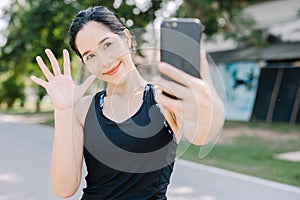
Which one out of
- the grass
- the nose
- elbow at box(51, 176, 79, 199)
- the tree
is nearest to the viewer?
the nose

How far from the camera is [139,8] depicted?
10641 millimetres

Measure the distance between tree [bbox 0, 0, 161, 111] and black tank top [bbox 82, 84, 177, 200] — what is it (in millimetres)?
3614

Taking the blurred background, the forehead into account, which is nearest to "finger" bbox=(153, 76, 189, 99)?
the forehead

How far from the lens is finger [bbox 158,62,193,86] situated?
70 centimetres

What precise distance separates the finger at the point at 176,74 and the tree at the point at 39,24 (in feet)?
13.3

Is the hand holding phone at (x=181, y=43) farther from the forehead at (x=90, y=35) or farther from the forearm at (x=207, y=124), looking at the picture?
the forehead at (x=90, y=35)

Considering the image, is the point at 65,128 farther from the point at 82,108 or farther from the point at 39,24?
the point at 39,24

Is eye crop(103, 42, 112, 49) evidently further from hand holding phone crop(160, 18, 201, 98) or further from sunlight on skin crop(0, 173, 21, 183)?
sunlight on skin crop(0, 173, 21, 183)

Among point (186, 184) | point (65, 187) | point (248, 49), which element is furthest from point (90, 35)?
point (248, 49)

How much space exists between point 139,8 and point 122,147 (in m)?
9.83

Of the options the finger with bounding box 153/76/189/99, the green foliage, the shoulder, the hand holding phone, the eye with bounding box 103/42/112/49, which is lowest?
the green foliage

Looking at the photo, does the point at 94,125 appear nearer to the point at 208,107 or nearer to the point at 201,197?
the point at 208,107

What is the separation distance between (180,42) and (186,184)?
4.64 m

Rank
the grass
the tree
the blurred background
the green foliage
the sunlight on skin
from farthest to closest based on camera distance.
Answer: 1. the green foliage
2. the blurred background
3. the tree
4. the grass
5. the sunlight on skin
